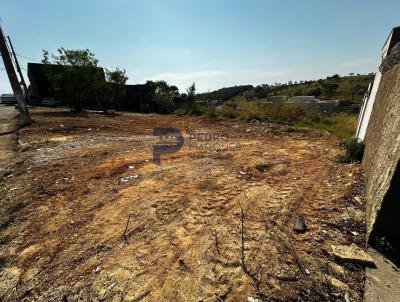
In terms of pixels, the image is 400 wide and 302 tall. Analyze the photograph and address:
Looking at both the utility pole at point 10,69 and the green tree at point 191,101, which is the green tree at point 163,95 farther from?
the utility pole at point 10,69

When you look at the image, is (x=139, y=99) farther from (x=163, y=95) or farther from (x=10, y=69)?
(x=10, y=69)

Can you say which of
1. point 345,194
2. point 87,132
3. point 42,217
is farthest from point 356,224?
point 87,132

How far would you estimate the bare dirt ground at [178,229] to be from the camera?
2.19 metres

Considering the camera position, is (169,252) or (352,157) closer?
(169,252)

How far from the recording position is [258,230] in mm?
2873

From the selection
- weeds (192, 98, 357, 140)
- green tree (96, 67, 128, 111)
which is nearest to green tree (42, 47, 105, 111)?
green tree (96, 67, 128, 111)

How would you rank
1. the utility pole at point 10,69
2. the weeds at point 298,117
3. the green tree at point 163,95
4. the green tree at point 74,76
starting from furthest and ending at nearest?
the green tree at point 163,95 → the green tree at point 74,76 → the weeds at point 298,117 → the utility pole at point 10,69

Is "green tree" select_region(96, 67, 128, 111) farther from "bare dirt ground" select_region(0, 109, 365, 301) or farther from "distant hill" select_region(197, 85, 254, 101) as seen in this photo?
"bare dirt ground" select_region(0, 109, 365, 301)

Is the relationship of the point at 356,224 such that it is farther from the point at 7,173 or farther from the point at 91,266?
the point at 7,173

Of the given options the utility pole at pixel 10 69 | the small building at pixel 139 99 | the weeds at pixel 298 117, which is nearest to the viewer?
the utility pole at pixel 10 69

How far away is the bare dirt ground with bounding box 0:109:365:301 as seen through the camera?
86.1 inches

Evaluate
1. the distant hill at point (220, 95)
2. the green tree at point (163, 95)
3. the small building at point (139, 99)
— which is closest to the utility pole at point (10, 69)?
A: the green tree at point (163, 95)

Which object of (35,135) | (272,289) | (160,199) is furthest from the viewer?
(35,135)

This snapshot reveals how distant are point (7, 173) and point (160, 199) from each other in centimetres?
377
